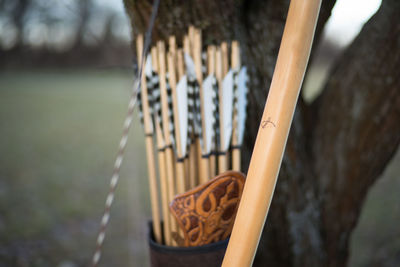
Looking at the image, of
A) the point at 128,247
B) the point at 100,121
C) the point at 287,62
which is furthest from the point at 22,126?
the point at 287,62

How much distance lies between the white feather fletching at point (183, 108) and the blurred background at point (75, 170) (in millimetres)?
571

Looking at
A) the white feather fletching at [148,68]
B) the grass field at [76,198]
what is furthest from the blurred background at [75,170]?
the white feather fletching at [148,68]

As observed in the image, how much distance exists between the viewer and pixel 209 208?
0.86 m

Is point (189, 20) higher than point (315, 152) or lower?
higher

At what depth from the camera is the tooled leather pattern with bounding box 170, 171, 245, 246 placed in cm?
83

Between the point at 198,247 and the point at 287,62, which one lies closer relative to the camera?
the point at 287,62

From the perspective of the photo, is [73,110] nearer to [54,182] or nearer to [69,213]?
[54,182]

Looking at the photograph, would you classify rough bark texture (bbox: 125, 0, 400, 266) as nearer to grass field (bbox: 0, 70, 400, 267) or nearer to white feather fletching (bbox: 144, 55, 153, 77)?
white feather fletching (bbox: 144, 55, 153, 77)

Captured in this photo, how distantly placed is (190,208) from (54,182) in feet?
10.1

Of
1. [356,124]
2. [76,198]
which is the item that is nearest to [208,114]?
[356,124]

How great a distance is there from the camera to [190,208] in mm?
838

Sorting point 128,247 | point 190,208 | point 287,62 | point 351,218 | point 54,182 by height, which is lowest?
point 128,247

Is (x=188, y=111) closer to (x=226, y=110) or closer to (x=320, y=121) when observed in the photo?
(x=226, y=110)

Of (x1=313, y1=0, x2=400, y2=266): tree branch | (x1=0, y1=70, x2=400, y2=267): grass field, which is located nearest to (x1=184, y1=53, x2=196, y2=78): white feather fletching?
(x1=313, y1=0, x2=400, y2=266): tree branch
